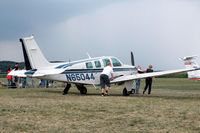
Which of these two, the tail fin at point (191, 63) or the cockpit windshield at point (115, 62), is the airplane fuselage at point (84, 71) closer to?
the cockpit windshield at point (115, 62)

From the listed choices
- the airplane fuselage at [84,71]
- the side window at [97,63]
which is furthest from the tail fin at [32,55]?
the side window at [97,63]

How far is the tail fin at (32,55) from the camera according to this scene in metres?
15.8

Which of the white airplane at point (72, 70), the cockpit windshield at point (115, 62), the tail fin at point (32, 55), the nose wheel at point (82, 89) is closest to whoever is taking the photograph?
the white airplane at point (72, 70)

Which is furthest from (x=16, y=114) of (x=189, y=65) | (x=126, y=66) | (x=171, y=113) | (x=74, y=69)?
(x=189, y=65)

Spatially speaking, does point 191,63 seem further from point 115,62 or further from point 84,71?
point 84,71

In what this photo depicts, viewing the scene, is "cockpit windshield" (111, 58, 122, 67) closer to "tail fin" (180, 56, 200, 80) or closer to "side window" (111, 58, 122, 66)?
→ "side window" (111, 58, 122, 66)

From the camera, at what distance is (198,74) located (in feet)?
105

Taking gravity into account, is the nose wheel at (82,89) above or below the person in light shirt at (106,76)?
below

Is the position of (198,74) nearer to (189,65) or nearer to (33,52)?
(189,65)

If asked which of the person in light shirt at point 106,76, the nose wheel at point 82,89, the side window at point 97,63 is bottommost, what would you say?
the nose wheel at point 82,89

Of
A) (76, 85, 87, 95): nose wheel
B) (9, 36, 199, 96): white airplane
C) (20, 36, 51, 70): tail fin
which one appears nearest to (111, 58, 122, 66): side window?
(9, 36, 199, 96): white airplane

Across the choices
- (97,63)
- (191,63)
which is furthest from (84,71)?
(191,63)

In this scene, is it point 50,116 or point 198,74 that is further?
point 198,74

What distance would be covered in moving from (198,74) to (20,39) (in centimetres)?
2181
